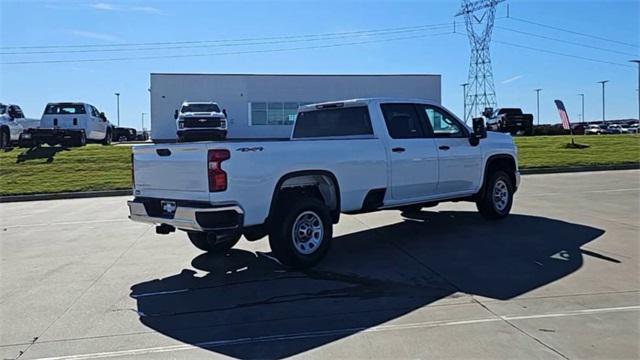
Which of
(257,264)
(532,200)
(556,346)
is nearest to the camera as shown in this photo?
(556,346)

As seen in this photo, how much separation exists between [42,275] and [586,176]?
16957 mm

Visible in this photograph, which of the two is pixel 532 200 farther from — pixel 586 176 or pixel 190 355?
pixel 190 355

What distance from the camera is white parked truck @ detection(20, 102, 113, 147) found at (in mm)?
24547

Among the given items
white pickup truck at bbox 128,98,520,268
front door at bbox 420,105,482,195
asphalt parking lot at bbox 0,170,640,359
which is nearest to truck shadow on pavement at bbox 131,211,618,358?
asphalt parking lot at bbox 0,170,640,359

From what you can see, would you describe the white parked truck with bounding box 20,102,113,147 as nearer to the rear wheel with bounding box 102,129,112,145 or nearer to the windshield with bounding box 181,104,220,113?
the rear wheel with bounding box 102,129,112,145

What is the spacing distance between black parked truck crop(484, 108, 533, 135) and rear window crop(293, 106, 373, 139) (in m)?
31.2

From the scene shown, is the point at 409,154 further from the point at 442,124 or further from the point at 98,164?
the point at 98,164

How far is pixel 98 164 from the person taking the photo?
Result: 20.8 m

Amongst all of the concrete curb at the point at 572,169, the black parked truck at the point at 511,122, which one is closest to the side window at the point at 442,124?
the concrete curb at the point at 572,169

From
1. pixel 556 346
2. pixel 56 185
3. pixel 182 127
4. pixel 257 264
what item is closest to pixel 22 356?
pixel 257 264

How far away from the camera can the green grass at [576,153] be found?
21.6 metres

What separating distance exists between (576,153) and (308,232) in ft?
66.5

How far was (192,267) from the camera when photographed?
7.26m

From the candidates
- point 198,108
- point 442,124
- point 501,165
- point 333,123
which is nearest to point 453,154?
point 442,124
